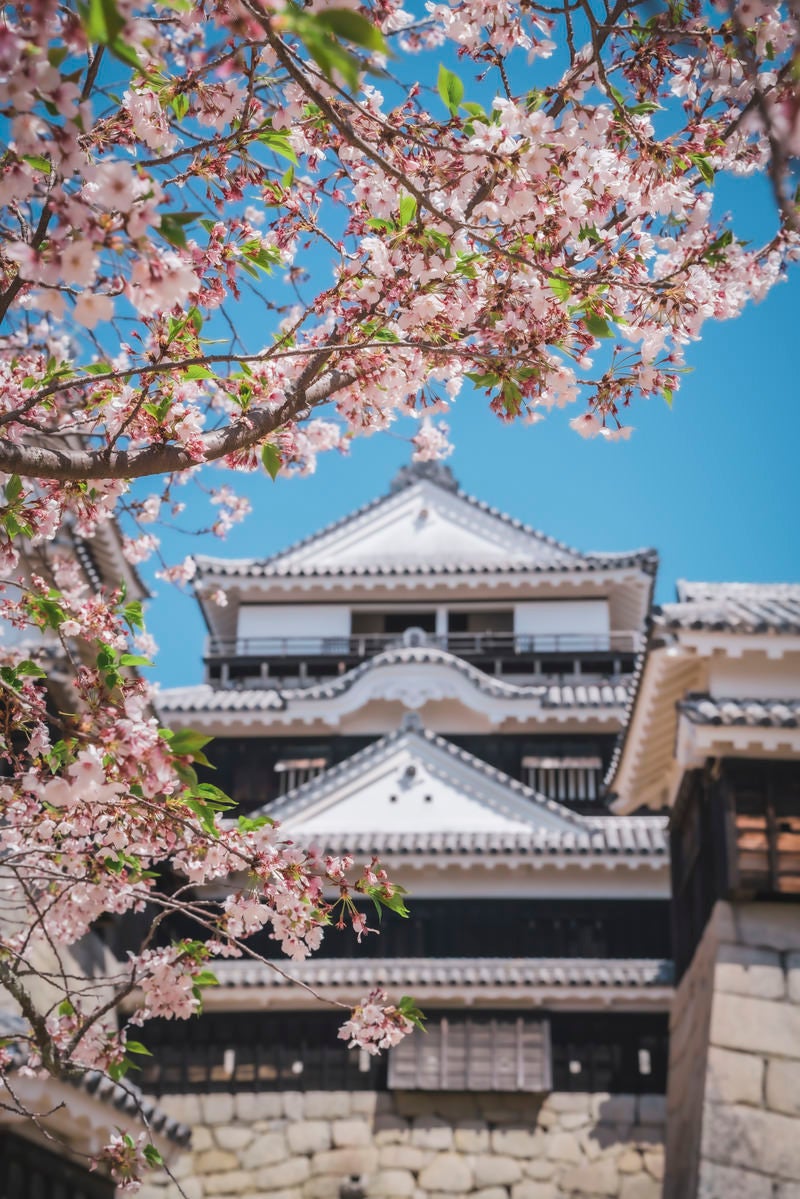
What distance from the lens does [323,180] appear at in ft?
16.9

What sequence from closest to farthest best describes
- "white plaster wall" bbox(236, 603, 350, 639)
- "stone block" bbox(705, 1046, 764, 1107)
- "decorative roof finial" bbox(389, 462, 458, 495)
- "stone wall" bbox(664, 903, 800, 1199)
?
"stone wall" bbox(664, 903, 800, 1199), "stone block" bbox(705, 1046, 764, 1107), "white plaster wall" bbox(236, 603, 350, 639), "decorative roof finial" bbox(389, 462, 458, 495)

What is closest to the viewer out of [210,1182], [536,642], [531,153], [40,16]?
[40,16]

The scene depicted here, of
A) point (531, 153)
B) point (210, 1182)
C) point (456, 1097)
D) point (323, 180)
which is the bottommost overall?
point (210, 1182)

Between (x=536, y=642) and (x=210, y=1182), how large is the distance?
13.4 m

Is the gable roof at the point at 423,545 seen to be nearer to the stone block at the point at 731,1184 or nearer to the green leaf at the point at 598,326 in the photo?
the stone block at the point at 731,1184

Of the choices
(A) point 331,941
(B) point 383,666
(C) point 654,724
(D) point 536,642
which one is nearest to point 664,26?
(C) point 654,724

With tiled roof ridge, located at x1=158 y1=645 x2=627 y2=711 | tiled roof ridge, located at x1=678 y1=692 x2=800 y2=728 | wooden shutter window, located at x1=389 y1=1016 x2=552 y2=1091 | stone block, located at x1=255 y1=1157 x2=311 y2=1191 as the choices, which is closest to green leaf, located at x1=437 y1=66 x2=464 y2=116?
tiled roof ridge, located at x1=678 y1=692 x2=800 y2=728

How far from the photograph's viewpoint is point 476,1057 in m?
17.0

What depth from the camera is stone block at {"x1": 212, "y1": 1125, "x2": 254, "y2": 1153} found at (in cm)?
1684

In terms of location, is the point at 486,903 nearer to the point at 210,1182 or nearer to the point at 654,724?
the point at 210,1182

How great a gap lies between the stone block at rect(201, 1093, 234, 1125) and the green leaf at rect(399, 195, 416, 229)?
1510cm

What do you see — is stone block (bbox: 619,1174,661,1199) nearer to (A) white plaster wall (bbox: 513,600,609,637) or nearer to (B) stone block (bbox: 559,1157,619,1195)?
(B) stone block (bbox: 559,1157,619,1195)

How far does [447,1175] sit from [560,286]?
14.6m

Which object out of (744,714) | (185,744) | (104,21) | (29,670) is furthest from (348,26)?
(744,714)
